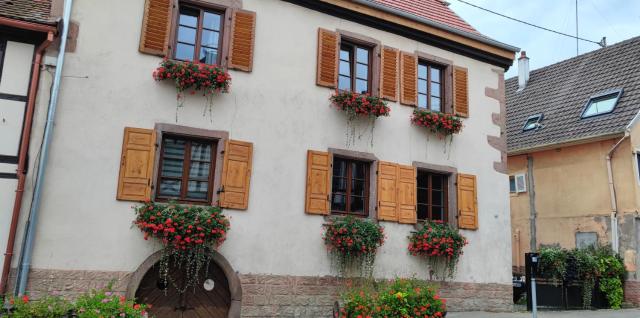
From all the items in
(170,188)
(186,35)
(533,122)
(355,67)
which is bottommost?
(170,188)

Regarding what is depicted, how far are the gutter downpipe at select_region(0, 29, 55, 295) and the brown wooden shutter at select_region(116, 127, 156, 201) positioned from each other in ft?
4.42

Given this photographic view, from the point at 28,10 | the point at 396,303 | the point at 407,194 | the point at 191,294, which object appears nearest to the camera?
the point at 396,303

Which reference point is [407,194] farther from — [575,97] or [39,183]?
[575,97]

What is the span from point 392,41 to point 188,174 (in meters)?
5.24

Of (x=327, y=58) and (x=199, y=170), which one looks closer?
(x=199, y=170)

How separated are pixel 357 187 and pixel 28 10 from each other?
6.47 m

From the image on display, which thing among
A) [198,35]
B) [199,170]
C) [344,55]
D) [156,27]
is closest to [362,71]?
[344,55]

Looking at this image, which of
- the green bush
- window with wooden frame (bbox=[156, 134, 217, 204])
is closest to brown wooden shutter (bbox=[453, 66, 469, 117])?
the green bush

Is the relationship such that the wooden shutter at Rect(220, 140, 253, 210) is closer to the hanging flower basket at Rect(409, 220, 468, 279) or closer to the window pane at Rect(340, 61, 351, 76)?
the window pane at Rect(340, 61, 351, 76)

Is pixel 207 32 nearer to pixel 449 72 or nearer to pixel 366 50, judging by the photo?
pixel 366 50

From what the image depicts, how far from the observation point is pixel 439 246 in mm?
10906

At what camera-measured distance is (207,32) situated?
1002 cm

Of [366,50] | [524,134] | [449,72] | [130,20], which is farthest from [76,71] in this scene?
[524,134]

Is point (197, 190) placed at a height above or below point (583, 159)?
below
